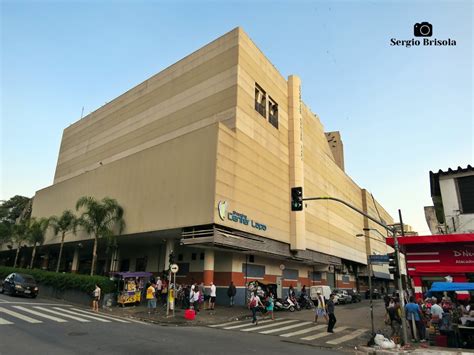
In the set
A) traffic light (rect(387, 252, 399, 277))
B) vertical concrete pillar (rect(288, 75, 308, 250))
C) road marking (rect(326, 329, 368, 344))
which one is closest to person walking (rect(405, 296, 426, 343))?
traffic light (rect(387, 252, 399, 277))

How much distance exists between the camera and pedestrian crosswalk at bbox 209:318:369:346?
15.5 meters

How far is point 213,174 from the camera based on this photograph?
25141mm

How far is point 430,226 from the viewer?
4512 centimetres

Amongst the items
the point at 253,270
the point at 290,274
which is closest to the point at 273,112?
the point at 253,270

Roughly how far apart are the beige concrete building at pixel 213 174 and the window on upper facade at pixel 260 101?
0.35 ft

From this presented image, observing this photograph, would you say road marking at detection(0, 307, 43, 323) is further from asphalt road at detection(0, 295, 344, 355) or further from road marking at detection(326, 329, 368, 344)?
road marking at detection(326, 329, 368, 344)

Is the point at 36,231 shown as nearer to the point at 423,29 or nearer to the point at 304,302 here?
the point at 304,302

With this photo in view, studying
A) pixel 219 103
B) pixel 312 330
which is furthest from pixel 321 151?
pixel 312 330

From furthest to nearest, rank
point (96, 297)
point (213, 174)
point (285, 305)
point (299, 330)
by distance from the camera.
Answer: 1. point (285, 305)
2. point (213, 174)
3. point (96, 297)
4. point (299, 330)

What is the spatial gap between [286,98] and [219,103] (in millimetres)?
11280

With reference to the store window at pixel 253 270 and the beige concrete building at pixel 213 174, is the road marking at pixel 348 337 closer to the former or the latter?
the beige concrete building at pixel 213 174

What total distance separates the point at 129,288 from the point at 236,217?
928 centimetres

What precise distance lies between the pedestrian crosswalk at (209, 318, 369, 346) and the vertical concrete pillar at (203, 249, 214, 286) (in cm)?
526

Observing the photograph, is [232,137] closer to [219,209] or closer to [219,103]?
[219,103]
